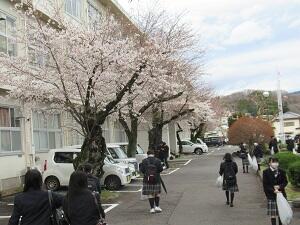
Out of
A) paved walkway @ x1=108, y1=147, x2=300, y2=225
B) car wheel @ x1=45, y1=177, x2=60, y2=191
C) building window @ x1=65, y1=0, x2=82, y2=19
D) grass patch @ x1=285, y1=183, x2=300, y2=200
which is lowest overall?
paved walkway @ x1=108, y1=147, x2=300, y2=225

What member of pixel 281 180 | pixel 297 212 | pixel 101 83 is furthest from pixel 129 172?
pixel 281 180

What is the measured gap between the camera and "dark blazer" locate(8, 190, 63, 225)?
5500 millimetres

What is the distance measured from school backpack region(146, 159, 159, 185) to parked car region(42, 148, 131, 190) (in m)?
5.65

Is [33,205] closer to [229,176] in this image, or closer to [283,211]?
[283,211]

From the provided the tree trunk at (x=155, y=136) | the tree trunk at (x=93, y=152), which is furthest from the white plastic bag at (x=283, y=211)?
the tree trunk at (x=155, y=136)

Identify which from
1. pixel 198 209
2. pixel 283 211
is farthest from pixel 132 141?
pixel 283 211

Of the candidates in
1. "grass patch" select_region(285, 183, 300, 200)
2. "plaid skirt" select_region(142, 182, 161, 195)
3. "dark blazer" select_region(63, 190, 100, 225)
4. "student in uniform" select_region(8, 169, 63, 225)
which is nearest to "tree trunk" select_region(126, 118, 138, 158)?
"grass patch" select_region(285, 183, 300, 200)

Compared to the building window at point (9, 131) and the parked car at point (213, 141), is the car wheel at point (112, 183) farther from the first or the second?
the parked car at point (213, 141)

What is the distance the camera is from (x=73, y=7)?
26875 millimetres

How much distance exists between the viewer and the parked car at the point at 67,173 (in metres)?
18.6

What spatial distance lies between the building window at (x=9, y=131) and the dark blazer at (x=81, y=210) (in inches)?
558

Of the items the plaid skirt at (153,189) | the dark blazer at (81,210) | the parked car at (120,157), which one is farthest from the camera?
the parked car at (120,157)

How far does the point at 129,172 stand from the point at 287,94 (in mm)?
79882

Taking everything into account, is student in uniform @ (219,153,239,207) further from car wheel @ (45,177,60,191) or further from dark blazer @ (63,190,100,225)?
dark blazer @ (63,190,100,225)
